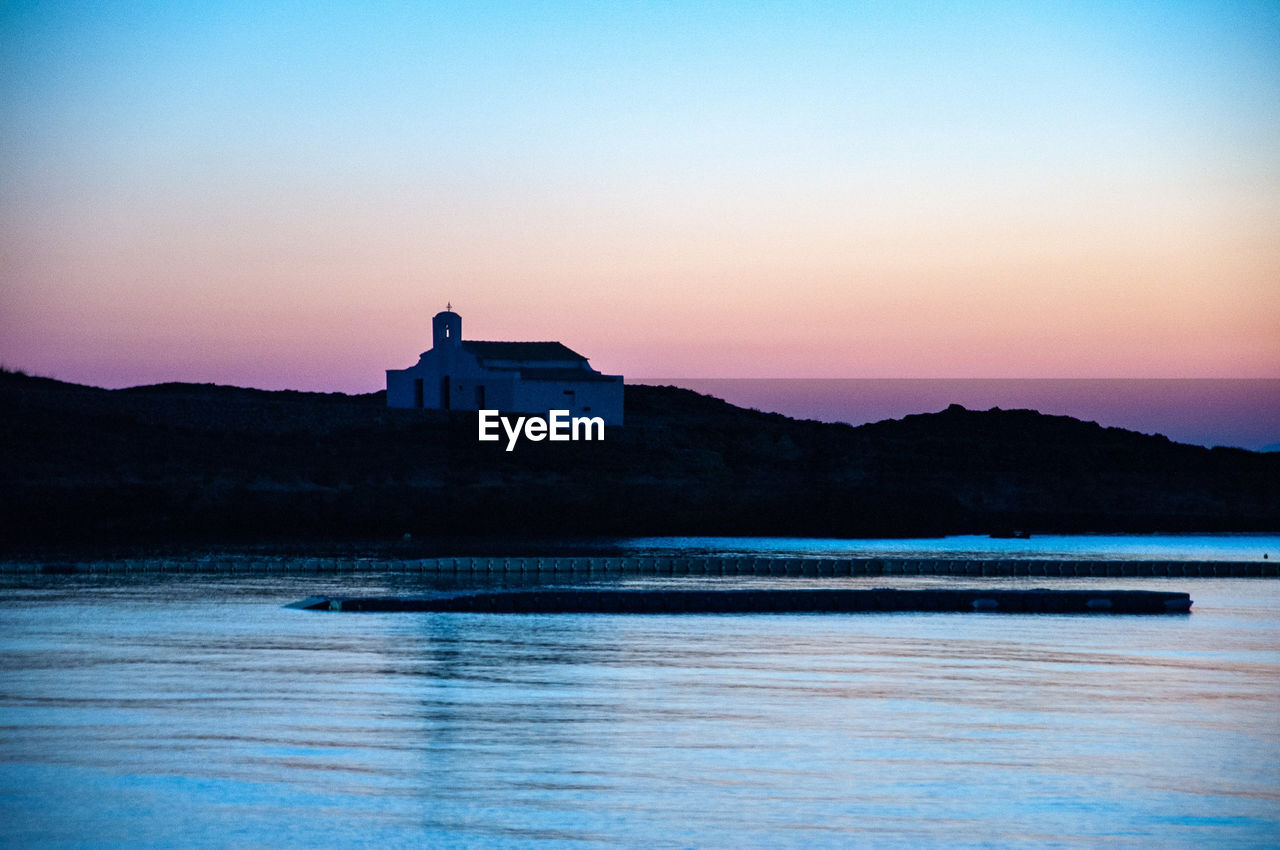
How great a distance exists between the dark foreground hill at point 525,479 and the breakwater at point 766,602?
3202cm

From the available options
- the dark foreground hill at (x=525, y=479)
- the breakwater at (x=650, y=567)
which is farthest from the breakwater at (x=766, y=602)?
the dark foreground hill at (x=525, y=479)

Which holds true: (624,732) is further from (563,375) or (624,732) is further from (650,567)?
(563,375)

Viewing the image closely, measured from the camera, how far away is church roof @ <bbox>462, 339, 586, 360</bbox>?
102312mm

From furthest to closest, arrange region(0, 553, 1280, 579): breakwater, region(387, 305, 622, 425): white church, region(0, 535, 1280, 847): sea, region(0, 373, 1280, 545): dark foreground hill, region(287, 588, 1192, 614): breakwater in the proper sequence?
region(387, 305, 622, 425): white church < region(0, 373, 1280, 545): dark foreground hill < region(0, 553, 1280, 579): breakwater < region(287, 588, 1192, 614): breakwater < region(0, 535, 1280, 847): sea

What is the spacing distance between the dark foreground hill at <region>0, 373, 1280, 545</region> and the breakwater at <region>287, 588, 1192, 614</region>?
32.0 metres

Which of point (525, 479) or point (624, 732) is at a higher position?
point (525, 479)

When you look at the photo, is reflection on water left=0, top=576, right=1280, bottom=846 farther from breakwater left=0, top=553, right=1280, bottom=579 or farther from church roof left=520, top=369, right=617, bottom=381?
church roof left=520, top=369, right=617, bottom=381

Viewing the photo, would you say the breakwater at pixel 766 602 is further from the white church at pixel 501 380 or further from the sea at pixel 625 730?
the white church at pixel 501 380

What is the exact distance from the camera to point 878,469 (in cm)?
10956

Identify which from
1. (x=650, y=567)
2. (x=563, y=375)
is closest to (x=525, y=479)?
(x=563, y=375)

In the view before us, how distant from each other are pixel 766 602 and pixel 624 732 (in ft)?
67.7

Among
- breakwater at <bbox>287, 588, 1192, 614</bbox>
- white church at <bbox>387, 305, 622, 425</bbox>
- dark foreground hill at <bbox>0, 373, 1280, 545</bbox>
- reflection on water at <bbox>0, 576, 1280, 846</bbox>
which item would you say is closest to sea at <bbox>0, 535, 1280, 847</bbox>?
reflection on water at <bbox>0, 576, 1280, 846</bbox>

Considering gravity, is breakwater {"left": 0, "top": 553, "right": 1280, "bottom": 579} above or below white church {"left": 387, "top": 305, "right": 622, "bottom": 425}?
below

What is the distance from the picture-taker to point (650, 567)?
5697cm
